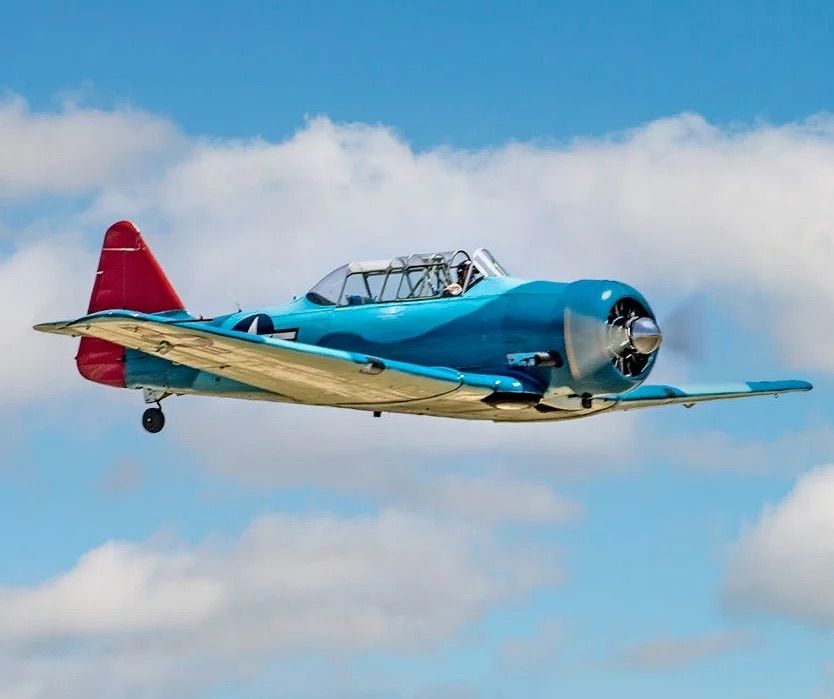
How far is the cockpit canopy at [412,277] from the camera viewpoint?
2566cm

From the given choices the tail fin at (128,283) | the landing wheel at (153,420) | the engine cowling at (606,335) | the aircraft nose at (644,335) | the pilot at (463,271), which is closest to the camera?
the engine cowling at (606,335)

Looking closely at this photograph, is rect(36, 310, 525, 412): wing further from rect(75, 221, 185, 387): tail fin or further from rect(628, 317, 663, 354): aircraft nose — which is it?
rect(75, 221, 185, 387): tail fin

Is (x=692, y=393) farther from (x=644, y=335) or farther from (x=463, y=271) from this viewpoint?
(x=463, y=271)

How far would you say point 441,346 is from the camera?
25.3 m

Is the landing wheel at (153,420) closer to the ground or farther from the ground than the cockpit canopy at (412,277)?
closer to the ground

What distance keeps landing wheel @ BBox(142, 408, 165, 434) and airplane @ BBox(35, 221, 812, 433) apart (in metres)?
0.92

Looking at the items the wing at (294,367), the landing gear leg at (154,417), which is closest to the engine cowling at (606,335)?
the wing at (294,367)

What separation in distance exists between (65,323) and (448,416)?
314 inches

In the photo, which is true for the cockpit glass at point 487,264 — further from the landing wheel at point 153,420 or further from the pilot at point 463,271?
the landing wheel at point 153,420

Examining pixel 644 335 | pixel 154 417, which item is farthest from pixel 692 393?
pixel 154 417

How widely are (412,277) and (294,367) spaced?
→ 308 centimetres

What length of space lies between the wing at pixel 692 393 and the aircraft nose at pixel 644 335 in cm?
152

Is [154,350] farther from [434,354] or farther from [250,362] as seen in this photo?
[434,354]

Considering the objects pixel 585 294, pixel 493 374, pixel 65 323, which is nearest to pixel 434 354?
pixel 493 374
